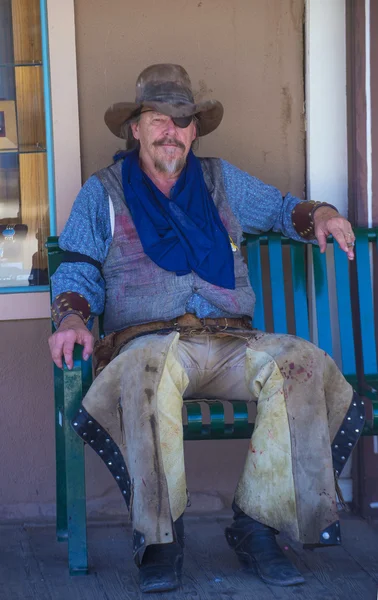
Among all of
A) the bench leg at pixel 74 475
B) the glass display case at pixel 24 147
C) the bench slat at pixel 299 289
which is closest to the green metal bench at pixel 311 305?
the bench slat at pixel 299 289

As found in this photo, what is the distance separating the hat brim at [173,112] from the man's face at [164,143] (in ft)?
0.15

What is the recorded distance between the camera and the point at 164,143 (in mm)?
3477

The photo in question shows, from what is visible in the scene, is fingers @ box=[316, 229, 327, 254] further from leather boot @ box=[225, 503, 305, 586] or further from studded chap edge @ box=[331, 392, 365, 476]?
leather boot @ box=[225, 503, 305, 586]

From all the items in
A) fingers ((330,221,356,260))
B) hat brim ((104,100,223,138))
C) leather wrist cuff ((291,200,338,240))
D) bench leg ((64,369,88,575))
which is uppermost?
hat brim ((104,100,223,138))

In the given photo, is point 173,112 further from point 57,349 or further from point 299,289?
point 57,349

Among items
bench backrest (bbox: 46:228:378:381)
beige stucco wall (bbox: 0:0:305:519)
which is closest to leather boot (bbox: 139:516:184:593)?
beige stucco wall (bbox: 0:0:305:519)

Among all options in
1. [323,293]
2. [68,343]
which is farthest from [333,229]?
[68,343]

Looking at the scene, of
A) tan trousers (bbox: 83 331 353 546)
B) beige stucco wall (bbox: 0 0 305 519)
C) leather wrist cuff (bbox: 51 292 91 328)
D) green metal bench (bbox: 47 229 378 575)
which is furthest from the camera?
beige stucco wall (bbox: 0 0 305 519)

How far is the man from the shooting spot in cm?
285

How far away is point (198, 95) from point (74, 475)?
1.74 m

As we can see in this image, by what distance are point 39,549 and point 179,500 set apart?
839 millimetres

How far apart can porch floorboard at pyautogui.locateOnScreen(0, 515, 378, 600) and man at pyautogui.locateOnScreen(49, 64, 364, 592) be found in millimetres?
93

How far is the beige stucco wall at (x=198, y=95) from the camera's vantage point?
12.4 ft

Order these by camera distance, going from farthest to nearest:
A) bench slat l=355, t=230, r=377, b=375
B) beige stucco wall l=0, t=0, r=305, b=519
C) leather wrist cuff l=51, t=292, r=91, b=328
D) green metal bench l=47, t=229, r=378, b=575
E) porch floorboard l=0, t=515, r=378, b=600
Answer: beige stucco wall l=0, t=0, r=305, b=519
bench slat l=355, t=230, r=377, b=375
green metal bench l=47, t=229, r=378, b=575
leather wrist cuff l=51, t=292, r=91, b=328
porch floorboard l=0, t=515, r=378, b=600
